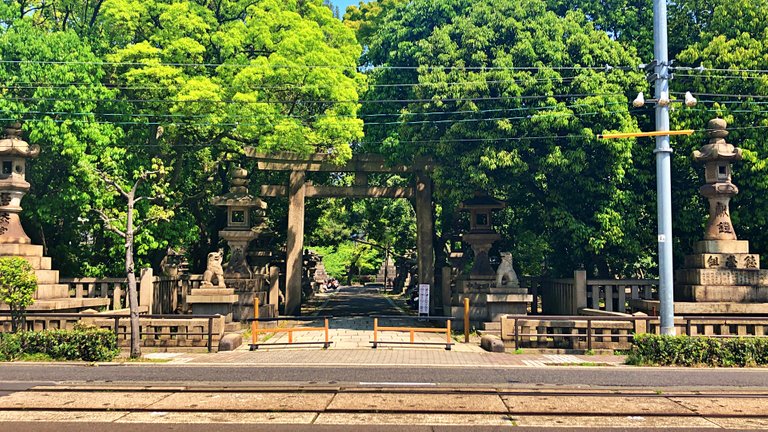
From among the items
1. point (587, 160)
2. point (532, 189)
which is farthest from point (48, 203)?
point (587, 160)

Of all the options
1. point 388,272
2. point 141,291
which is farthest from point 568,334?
point 388,272

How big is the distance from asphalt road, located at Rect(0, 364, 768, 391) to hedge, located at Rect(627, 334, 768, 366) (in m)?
0.59

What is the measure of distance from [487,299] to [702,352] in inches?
337

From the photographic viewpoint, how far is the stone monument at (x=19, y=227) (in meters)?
20.9

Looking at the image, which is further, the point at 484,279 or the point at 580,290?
the point at 484,279

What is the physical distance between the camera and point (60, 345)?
16250 mm

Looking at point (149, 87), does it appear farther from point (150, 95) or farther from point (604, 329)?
point (604, 329)

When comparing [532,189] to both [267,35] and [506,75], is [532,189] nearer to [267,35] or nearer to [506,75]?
[506,75]

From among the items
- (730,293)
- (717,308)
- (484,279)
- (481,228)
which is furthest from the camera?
(481,228)

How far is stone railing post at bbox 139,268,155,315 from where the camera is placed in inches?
919

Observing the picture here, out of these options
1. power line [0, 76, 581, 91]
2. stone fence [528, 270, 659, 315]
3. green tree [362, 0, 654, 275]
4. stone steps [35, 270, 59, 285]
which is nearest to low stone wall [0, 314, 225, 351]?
stone steps [35, 270, 59, 285]

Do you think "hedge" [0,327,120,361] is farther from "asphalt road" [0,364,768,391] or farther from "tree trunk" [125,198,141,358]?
"asphalt road" [0,364,768,391]

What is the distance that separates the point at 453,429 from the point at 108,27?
80.9ft

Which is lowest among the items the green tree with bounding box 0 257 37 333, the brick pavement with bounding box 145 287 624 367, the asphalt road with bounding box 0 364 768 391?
the brick pavement with bounding box 145 287 624 367
